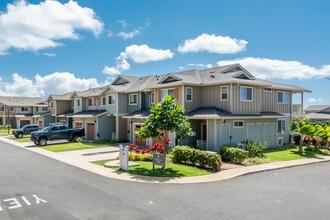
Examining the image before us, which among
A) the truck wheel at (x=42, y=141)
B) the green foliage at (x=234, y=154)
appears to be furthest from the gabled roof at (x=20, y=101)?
the green foliage at (x=234, y=154)

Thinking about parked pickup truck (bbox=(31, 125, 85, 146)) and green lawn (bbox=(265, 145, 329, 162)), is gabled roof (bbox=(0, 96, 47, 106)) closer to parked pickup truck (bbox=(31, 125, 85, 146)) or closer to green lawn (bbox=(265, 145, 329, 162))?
parked pickup truck (bbox=(31, 125, 85, 146))

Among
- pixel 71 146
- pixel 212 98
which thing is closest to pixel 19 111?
pixel 71 146

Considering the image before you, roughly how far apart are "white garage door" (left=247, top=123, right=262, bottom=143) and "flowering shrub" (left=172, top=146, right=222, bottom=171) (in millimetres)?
7959

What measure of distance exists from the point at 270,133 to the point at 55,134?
888 inches

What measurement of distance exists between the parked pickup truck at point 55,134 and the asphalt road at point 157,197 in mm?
12776

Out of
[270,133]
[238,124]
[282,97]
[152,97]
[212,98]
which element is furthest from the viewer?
[282,97]

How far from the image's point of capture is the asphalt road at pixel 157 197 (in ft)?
26.8

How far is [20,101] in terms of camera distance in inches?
2315

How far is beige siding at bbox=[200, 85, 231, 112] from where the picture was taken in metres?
21.7

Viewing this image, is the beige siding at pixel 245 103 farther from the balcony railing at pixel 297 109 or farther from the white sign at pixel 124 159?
the white sign at pixel 124 159

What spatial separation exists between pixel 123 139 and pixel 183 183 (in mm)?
18898

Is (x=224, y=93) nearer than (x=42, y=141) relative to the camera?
Yes

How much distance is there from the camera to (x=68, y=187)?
11172 millimetres

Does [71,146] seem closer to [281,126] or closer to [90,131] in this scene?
Answer: [90,131]
